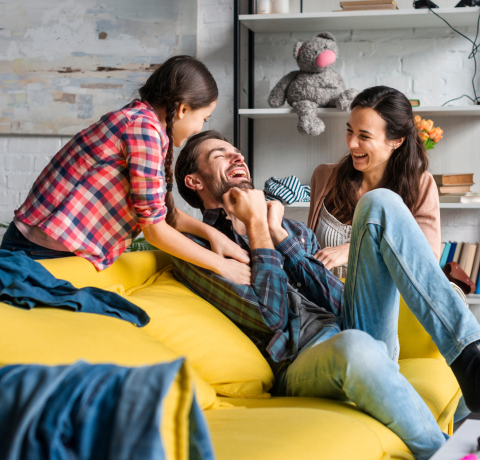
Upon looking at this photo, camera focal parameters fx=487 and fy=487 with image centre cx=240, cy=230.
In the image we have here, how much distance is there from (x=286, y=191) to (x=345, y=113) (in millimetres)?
517

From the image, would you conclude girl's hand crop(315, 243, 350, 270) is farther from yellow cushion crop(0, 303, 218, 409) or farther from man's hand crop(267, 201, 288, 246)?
yellow cushion crop(0, 303, 218, 409)

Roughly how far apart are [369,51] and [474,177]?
954 mm

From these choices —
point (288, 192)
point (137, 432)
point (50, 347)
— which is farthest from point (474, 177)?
point (137, 432)

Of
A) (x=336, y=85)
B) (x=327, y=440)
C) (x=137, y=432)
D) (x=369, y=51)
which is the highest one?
(x=369, y=51)

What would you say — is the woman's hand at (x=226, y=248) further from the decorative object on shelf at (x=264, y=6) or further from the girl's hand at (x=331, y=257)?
the decorative object on shelf at (x=264, y=6)

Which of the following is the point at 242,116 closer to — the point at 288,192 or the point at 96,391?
the point at 288,192

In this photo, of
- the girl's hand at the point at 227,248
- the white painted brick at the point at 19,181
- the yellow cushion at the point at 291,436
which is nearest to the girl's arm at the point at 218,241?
Answer: the girl's hand at the point at 227,248

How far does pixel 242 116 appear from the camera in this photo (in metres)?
2.83

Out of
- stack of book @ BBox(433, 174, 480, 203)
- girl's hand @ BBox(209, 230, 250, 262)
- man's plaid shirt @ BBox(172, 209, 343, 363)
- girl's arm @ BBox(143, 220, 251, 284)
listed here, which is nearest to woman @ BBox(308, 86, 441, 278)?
stack of book @ BBox(433, 174, 480, 203)

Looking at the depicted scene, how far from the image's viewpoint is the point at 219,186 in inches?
67.2

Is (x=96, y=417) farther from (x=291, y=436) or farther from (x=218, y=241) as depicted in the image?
(x=218, y=241)

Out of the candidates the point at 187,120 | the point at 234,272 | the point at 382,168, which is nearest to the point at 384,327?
the point at 234,272

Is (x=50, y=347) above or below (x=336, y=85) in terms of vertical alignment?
below

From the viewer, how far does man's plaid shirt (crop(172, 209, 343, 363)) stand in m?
1.31
